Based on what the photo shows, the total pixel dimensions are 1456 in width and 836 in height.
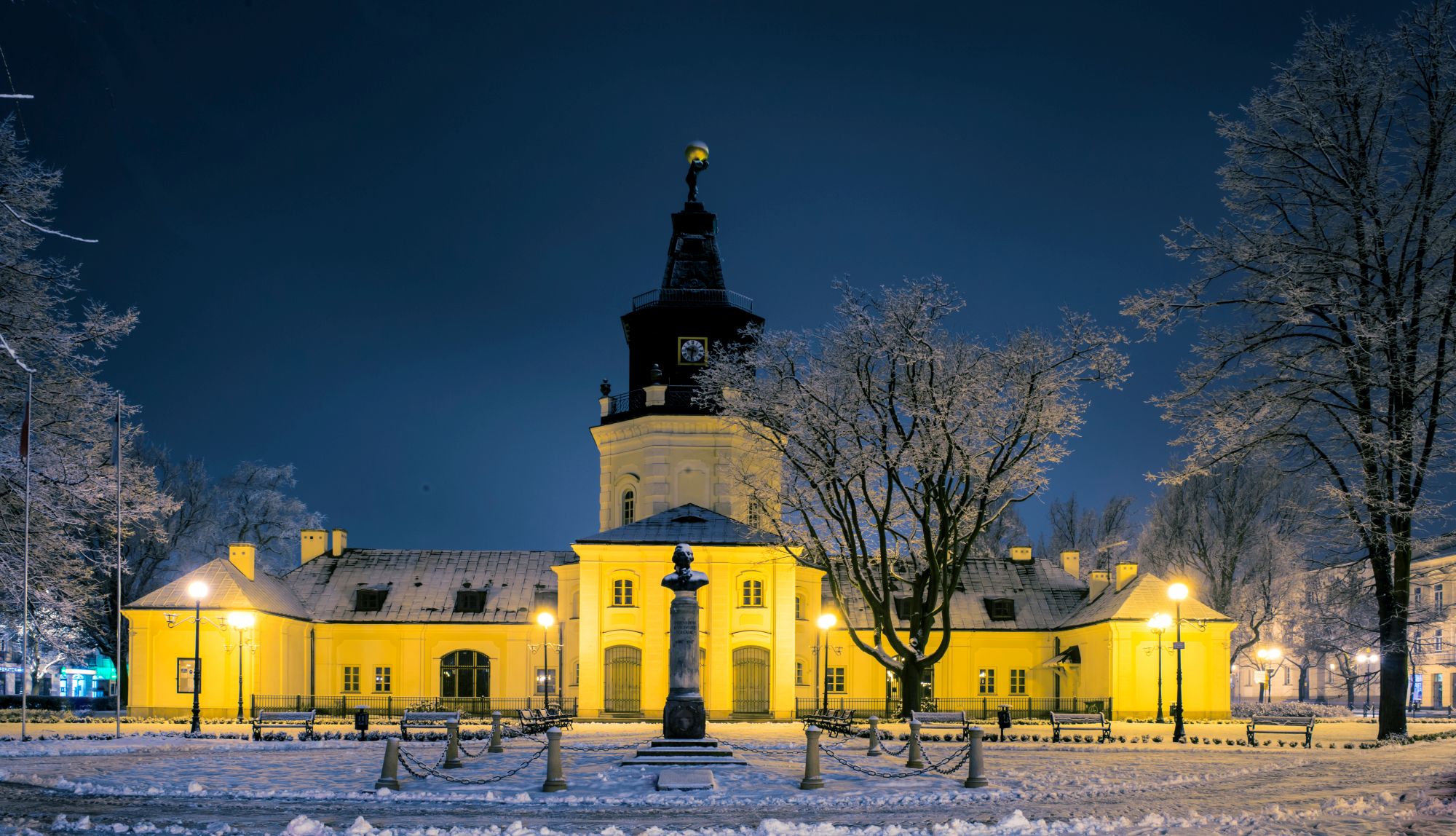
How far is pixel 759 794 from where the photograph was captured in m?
17.2

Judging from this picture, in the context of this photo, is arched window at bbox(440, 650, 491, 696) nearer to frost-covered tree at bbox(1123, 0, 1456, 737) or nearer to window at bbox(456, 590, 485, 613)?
window at bbox(456, 590, 485, 613)

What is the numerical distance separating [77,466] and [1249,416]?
24.4 metres

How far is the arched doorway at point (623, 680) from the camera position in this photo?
127 ft

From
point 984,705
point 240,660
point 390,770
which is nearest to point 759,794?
point 390,770

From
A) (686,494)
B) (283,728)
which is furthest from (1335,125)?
(283,728)

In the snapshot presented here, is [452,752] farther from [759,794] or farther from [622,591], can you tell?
[622,591]

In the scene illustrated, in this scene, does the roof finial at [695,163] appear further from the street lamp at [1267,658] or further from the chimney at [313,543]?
the street lamp at [1267,658]

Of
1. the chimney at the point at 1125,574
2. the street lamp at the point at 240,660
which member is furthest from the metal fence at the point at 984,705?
the street lamp at the point at 240,660

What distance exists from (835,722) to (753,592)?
30.7 ft

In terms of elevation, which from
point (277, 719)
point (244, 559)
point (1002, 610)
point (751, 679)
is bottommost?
point (751, 679)

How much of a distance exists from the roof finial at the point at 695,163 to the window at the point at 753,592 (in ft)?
57.2

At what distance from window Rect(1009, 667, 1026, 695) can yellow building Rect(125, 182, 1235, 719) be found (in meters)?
0.06

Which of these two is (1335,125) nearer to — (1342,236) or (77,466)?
(1342,236)

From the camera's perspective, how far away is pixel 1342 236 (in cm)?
2386
